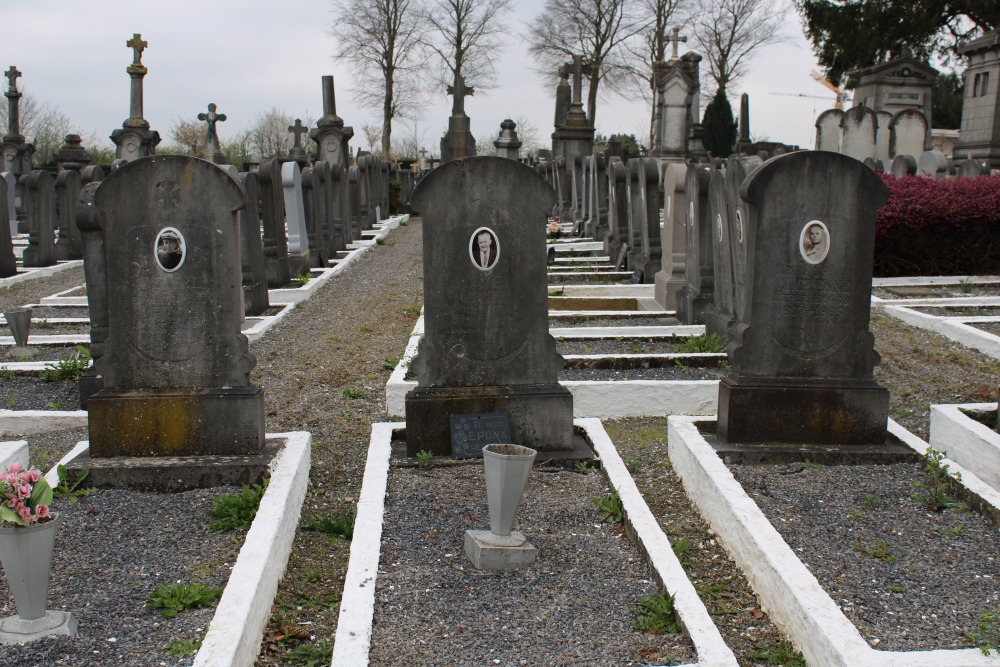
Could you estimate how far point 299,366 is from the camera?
7344mm

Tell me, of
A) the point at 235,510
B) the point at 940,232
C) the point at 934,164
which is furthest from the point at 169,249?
the point at 934,164

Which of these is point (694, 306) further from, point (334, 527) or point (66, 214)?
point (66, 214)

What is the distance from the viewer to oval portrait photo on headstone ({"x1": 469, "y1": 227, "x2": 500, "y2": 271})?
500 cm

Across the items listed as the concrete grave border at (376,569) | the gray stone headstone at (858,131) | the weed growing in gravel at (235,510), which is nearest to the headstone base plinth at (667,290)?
the concrete grave border at (376,569)

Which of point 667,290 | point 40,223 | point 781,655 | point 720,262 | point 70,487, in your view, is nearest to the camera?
point 781,655

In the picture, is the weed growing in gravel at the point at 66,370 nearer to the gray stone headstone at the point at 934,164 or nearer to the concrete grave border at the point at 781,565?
the concrete grave border at the point at 781,565

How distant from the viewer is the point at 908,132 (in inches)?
862

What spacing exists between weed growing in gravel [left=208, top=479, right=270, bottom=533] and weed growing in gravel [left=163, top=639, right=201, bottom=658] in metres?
1.02

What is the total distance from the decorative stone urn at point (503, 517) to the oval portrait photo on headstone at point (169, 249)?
2.00 m

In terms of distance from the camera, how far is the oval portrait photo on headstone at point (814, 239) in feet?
16.2

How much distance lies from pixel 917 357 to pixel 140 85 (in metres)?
23.2

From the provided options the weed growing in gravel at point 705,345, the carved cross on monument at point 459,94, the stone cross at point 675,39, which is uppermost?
the stone cross at point 675,39

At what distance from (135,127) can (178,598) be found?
23.8 metres

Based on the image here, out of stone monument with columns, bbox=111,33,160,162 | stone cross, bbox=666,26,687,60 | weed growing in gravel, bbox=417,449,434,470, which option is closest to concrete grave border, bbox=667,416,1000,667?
weed growing in gravel, bbox=417,449,434,470
